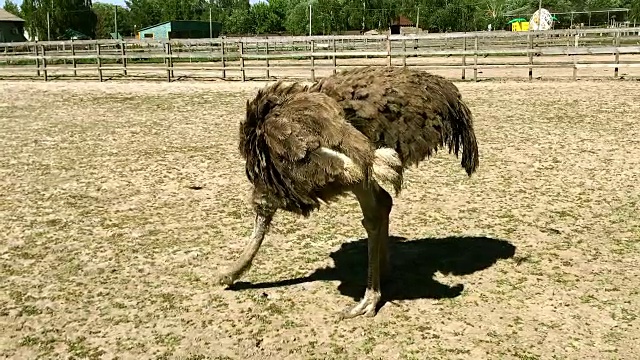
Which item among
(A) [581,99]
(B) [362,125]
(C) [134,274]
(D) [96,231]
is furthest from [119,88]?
(B) [362,125]

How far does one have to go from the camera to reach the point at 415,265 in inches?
160

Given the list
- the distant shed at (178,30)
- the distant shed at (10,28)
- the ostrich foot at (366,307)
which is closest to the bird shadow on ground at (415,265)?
the ostrich foot at (366,307)

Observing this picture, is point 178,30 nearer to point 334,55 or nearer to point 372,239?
point 334,55

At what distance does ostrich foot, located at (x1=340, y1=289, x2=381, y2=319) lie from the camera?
3.36 m

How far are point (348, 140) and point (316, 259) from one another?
4.65 feet

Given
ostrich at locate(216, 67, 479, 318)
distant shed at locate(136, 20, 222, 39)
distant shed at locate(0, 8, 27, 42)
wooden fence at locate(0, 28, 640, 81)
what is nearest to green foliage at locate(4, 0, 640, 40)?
distant shed at locate(0, 8, 27, 42)

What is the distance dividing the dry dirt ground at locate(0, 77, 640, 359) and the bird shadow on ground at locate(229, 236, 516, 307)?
0.06 ft

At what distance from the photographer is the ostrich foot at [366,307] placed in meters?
3.36

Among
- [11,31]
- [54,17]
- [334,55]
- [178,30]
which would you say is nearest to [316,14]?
[178,30]

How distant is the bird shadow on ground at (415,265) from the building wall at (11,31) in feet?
187

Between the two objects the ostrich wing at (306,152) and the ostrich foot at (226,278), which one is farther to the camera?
the ostrich foot at (226,278)

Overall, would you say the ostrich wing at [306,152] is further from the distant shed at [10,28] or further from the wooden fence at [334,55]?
the distant shed at [10,28]

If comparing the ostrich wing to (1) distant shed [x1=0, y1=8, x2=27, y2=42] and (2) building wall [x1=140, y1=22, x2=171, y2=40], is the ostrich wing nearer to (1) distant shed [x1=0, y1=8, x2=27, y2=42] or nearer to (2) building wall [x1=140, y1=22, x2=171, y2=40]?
(2) building wall [x1=140, y1=22, x2=171, y2=40]

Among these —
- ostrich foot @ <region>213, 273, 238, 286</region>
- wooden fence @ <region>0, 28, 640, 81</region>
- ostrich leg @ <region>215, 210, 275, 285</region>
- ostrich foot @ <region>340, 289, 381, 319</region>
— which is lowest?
ostrich foot @ <region>340, 289, 381, 319</region>
